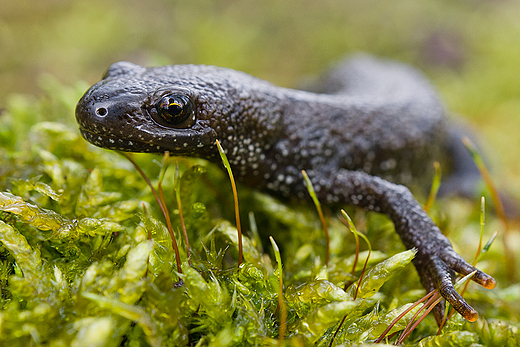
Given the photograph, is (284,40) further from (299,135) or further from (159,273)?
(159,273)

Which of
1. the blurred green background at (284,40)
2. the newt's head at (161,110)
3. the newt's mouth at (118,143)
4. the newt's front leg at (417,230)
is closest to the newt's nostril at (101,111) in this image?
the newt's head at (161,110)

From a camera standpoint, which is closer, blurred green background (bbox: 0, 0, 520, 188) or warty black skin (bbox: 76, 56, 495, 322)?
warty black skin (bbox: 76, 56, 495, 322)

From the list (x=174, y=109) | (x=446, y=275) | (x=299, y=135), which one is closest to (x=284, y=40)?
(x=299, y=135)

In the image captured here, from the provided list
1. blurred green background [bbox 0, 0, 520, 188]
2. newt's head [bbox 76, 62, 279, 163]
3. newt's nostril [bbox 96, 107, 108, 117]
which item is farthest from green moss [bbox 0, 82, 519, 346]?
blurred green background [bbox 0, 0, 520, 188]

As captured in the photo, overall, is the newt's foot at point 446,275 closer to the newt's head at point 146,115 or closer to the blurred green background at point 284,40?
the newt's head at point 146,115

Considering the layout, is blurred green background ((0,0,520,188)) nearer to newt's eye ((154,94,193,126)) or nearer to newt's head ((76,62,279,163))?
newt's head ((76,62,279,163))

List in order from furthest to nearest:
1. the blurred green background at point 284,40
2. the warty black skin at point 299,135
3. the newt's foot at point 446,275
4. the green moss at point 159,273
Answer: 1. the blurred green background at point 284,40
2. the warty black skin at point 299,135
3. the newt's foot at point 446,275
4. the green moss at point 159,273
